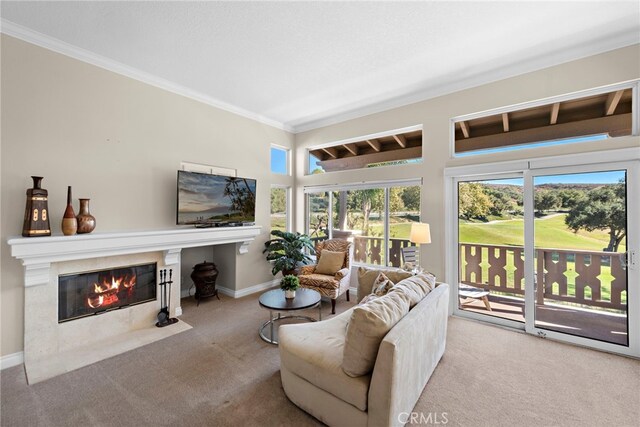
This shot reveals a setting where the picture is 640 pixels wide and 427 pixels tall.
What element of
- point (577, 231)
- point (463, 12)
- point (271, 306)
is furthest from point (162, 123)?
point (577, 231)

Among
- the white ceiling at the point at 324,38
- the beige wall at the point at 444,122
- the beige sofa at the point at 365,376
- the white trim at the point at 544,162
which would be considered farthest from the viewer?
Result: the beige wall at the point at 444,122

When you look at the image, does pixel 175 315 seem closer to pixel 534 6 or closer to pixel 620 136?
pixel 534 6

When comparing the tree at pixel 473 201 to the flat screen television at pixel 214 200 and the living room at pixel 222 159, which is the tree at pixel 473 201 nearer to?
the living room at pixel 222 159

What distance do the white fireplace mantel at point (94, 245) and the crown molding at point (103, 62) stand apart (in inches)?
79.1

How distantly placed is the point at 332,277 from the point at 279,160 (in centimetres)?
275

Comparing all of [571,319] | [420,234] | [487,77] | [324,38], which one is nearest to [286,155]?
[324,38]

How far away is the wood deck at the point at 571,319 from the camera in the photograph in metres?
2.83

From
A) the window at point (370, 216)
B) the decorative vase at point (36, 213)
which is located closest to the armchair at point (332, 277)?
the window at point (370, 216)

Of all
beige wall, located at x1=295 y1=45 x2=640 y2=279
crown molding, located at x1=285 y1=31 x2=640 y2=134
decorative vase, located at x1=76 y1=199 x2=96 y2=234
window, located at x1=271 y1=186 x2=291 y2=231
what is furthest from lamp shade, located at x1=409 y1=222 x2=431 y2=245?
decorative vase, located at x1=76 y1=199 x2=96 y2=234

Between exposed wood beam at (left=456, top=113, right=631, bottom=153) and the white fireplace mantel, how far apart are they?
13.0ft

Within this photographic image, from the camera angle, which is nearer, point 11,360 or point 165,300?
point 11,360

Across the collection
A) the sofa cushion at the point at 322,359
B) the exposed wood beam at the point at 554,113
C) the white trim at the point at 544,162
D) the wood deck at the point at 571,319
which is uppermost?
the exposed wood beam at the point at 554,113

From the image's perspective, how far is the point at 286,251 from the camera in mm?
4699

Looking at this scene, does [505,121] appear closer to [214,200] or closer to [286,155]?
[286,155]
